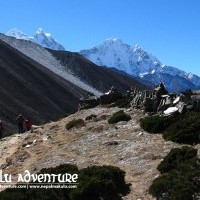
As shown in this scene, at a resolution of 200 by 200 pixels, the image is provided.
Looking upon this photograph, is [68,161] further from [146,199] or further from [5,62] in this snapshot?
[5,62]

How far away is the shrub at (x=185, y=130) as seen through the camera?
2662 centimetres

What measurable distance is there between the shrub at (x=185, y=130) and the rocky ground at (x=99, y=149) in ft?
1.69

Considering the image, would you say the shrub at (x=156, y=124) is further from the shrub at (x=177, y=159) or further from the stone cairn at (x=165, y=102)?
the shrub at (x=177, y=159)

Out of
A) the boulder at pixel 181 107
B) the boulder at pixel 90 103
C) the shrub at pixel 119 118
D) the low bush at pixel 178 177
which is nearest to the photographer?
the low bush at pixel 178 177

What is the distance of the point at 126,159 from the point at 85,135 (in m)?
8.67

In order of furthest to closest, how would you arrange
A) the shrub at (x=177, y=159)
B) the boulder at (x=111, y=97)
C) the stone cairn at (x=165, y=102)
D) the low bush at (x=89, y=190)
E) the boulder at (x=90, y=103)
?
1. the boulder at (x=90, y=103)
2. the boulder at (x=111, y=97)
3. the stone cairn at (x=165, y=102)
4. the shrub at (x=177, y=159)
5. the low bush at (x=89, y=190)

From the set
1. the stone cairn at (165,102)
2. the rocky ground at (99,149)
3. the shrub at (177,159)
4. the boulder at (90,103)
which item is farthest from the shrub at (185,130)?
the boulder at (90,103)

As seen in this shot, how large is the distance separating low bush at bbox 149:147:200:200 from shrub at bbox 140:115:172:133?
7057mm

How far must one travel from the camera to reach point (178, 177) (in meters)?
20.0

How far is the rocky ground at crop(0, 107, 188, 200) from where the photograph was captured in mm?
24156

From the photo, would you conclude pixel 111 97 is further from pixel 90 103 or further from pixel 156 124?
pixel 156 124

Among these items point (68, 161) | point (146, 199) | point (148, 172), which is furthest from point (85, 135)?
point (146, 199)

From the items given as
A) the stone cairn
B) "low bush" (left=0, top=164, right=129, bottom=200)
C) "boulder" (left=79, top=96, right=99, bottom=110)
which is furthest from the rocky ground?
"boulder" (left=79, top=96, right=99, bottom=110)

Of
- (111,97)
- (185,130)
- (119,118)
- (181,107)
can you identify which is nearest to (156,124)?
(181,107)
